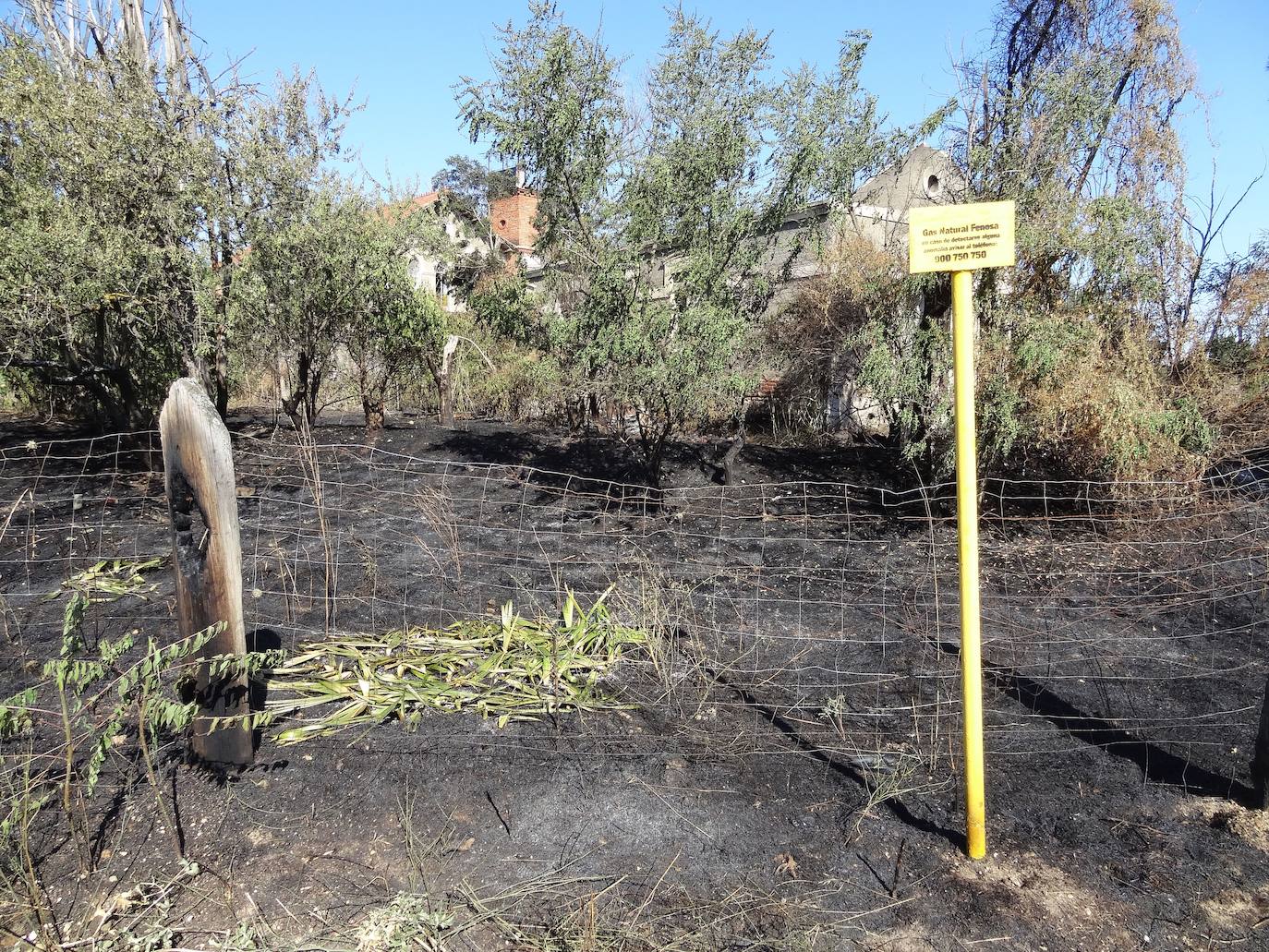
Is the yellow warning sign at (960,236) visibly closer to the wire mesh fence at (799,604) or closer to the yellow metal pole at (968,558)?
the yellow metal pole at (968,558)

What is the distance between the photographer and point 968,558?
2.61 m

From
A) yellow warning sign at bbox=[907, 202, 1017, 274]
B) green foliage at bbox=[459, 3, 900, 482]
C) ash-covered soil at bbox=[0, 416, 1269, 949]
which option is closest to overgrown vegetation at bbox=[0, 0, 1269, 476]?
green foliage at bbox=[459, 3, 900, 482]

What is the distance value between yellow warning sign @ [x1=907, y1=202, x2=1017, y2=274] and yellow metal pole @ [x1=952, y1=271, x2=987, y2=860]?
0.06m

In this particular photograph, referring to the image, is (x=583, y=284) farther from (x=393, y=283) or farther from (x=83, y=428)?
(x=83, y=428)

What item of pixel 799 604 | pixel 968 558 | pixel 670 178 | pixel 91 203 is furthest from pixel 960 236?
pixel 91 203

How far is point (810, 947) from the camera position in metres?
2.30

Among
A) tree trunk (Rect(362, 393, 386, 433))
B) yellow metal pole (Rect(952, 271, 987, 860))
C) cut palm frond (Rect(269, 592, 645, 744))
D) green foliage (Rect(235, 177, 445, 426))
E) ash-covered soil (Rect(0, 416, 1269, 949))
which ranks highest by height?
Result: green foliage (Rect(235, 177, 445, 426))

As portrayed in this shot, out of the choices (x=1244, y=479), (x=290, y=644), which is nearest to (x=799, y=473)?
(x=1244, y=479)

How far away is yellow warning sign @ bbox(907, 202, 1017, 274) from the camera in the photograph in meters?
2.48

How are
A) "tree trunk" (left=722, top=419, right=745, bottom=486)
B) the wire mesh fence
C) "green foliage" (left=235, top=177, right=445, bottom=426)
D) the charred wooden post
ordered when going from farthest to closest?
"tree trunk" (left=722, top=419, right=745, bottom=486)
"green foliage" (left=235, top=177, right=445, bottom=426)
the wire mesh fence
the charred wooden post

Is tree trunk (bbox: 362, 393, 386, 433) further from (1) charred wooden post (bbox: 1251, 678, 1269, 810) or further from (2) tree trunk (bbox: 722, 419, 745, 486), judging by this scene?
(1) charred wooden post (bbox: 1251, 678, 1269, 810)

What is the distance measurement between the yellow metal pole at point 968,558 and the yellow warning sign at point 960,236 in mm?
57

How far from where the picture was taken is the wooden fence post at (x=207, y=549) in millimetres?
2959

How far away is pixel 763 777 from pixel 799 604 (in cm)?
194
